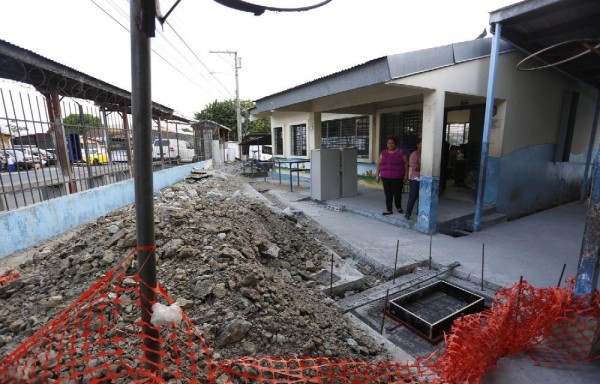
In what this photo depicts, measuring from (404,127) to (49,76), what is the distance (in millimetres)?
8832

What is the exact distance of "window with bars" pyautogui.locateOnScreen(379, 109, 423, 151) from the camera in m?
8.84

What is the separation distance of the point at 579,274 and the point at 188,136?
1953 centimetres

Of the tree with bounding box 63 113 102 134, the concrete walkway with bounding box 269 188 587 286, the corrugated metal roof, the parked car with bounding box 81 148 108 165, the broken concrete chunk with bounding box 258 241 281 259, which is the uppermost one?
the corrugated metal roof

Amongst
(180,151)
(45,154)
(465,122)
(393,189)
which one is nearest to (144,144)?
(393,189)

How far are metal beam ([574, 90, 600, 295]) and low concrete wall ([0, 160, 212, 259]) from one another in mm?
6682

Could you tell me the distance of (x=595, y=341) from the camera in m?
2.24

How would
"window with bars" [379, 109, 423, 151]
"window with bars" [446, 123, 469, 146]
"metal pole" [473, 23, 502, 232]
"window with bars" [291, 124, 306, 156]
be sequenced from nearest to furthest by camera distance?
"metal pole" [473, 23, 502, 232] < "window with bars" [379, 109, 423, 151] < "window with bars" [446, 123, 469, 146] < "window with bars" [291, 124, 306, 156]

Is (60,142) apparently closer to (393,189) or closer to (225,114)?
(393,189)

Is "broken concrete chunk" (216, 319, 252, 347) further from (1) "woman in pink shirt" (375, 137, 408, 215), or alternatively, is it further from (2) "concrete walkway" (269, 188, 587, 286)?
(1) "woman in pink shirt" (375, 137, 408, 215)

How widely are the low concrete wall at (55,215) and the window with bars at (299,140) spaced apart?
7.92m

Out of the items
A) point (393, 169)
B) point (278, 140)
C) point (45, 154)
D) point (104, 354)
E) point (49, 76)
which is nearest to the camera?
point (104, 354)

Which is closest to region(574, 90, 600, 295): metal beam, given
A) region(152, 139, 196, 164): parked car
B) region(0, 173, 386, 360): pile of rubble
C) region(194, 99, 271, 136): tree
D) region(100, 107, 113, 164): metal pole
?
region(0, 173, 386, 360): pile of rubble

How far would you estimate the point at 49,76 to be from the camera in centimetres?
554

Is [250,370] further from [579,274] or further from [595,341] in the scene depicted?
[579,274]
